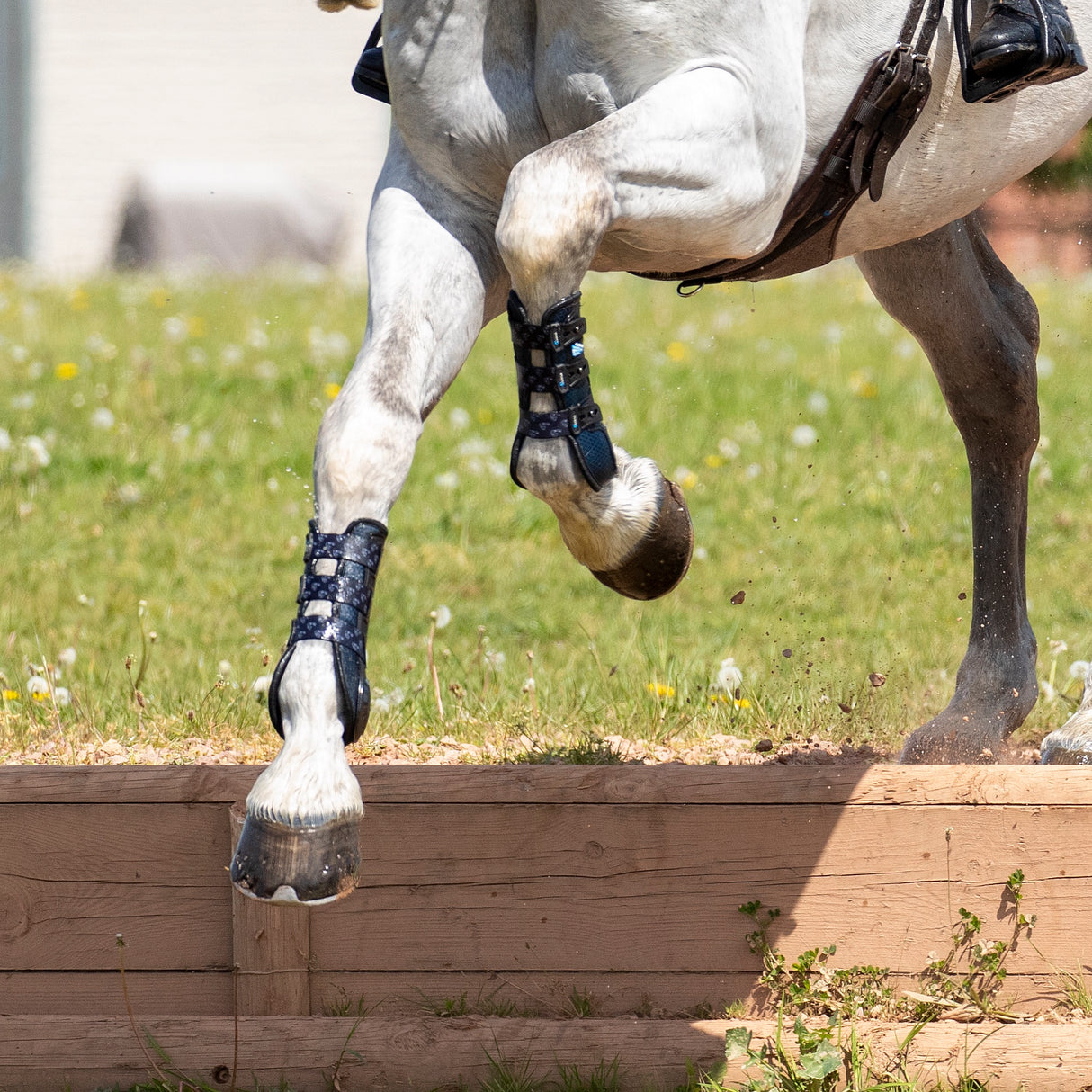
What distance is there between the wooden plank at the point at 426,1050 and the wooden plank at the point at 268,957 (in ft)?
0.43

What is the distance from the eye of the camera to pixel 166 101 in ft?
57.6

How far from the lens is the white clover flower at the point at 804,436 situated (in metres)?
6.30

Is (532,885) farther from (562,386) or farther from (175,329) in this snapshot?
(175,329)

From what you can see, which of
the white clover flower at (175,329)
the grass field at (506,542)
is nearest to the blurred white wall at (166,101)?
the white clover flower at (175,329)

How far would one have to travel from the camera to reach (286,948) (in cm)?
273

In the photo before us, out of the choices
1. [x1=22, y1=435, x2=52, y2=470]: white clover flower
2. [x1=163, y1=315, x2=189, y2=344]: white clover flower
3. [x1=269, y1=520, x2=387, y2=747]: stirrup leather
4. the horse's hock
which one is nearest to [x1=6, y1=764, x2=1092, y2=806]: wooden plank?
the horse's hock

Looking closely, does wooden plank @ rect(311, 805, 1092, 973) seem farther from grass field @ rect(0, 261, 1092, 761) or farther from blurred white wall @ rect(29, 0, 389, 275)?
blurred white wall @ rect(29, 0, 389, 275)

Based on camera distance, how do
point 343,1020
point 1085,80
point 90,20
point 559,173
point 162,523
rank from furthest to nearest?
point 90,20 → point 162,523 → point 1085,80 → point 343,1020 → point 559,173

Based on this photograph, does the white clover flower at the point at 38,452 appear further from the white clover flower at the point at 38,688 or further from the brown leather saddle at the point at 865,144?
the brown leather saddle at the point at 865,144

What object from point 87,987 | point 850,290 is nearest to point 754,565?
point 87,987

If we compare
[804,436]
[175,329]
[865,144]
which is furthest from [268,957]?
[175,329]

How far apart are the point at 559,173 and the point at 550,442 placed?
1.27 ft

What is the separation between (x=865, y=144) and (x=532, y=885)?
4.62 feet

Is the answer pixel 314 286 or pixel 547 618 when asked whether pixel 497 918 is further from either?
pixel 314 286
